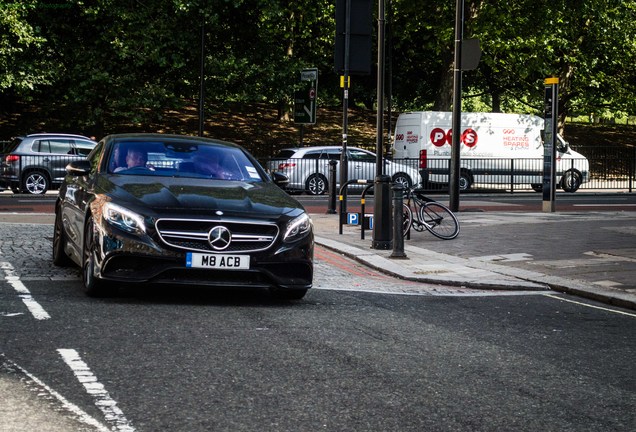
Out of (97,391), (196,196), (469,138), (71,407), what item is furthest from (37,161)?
(71,407)

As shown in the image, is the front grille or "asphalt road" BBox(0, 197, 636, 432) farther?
the front grille

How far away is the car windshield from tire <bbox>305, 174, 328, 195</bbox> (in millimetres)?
20532

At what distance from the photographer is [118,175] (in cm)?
977

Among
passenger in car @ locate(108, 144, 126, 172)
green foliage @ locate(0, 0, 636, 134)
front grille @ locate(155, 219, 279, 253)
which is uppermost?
green foliage @ locate(0, 0, 636, 134)

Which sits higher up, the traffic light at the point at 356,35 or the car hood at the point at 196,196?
the traffic light at the point at 356,35

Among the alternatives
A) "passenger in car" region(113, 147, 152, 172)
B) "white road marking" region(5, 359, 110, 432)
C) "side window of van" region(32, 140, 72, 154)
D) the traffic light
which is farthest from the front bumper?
"side window of van" region(32, 140, 72, 154)

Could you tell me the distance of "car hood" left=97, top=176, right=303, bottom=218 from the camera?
8766mm

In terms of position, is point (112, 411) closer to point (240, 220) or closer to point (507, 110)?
point (240, 220)

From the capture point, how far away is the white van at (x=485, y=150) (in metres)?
34.9

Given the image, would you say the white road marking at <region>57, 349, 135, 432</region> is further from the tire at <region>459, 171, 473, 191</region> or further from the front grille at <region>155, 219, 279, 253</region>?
the tire at <region>459, 171, 473, 191</region>

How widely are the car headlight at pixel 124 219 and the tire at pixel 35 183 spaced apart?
70.1 ft

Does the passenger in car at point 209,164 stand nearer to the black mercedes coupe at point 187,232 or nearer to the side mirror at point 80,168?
the black mercedes coupe at point 187,232

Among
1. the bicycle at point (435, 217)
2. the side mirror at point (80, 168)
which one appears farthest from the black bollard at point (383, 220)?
the side mirror at point (80, 168)

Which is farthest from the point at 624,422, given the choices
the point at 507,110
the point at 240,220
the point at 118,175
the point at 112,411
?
the point at 507,110
